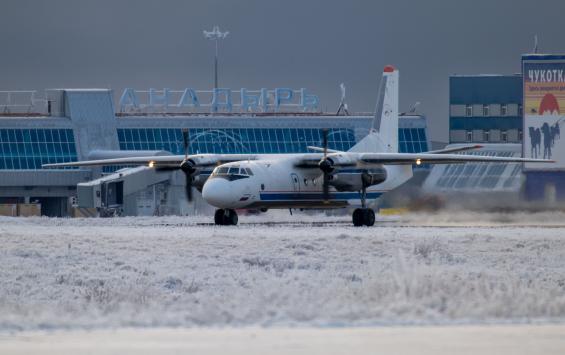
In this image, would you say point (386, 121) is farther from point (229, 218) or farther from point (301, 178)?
point (229, 218)

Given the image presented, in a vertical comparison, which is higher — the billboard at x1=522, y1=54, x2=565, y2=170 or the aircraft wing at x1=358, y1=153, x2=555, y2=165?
the billboard at x1=522, y1=54, x2=565, y2=170

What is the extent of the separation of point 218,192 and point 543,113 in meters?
53.7

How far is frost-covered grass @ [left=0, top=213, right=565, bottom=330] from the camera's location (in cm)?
2012

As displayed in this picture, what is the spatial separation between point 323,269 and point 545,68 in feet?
235

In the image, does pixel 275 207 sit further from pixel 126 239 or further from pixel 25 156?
pixel 25 156

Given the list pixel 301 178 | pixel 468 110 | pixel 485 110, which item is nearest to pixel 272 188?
pixel 301 178

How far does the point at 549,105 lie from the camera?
9675cm

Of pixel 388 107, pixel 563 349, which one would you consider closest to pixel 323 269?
pixel 563 349

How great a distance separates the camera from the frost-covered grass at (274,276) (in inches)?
792

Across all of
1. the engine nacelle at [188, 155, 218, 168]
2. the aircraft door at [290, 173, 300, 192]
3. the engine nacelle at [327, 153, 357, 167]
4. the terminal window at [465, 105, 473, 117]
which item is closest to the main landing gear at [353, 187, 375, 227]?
the engine nacelle at [327, 153, 357, 167]

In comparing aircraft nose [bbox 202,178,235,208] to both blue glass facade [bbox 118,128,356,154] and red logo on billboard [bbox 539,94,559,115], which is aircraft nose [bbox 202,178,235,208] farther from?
blue glass facade [bbox 118,128,356,154]

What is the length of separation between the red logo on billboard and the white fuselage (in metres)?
43.8

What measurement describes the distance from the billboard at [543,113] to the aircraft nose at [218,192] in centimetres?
5117

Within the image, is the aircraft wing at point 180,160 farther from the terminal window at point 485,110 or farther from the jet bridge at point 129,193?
the terminal window at point 485,110
